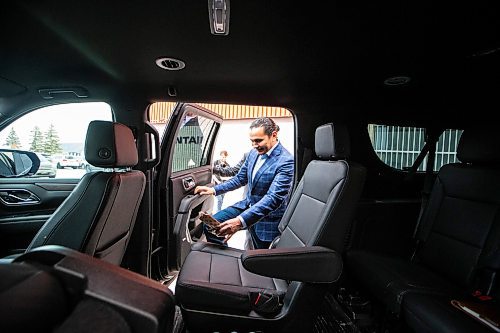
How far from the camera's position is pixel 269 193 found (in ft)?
7.41

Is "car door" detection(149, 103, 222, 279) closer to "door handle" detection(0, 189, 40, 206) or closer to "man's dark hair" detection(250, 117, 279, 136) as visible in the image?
"man's dark hair" detection(250, 117, 279, 136)

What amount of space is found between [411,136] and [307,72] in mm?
1606

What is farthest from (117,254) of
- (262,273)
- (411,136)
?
(411,136)

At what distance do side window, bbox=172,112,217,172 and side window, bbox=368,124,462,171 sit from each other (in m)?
1.87

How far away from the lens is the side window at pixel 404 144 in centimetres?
268

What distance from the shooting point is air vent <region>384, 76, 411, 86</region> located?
6.38 ft

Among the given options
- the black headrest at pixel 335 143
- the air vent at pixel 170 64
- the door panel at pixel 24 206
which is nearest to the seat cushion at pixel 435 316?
the black headrest at pixel 335 143

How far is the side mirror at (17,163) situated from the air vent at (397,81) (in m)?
3.01

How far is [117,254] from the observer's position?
1.79 m

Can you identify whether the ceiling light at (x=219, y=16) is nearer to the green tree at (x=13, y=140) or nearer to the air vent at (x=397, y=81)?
the air vent at (x=397, y=81)

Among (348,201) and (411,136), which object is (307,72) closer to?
(348,201)

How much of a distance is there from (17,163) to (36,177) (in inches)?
11.4

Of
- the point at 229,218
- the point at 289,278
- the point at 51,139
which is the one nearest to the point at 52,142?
the point at 51,139

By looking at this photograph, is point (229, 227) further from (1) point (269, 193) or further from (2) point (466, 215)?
(2) point (466, 215)
